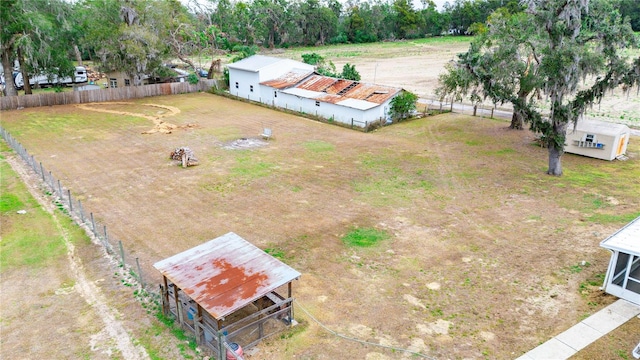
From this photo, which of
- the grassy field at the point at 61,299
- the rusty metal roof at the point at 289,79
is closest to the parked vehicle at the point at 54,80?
the rusty metal roof at the point at 289,79

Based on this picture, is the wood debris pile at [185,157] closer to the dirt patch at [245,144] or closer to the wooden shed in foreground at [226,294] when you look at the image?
the dirt patch at [245,144]

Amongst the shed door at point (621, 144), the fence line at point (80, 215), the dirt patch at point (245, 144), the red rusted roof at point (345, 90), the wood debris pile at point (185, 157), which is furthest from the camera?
the red rusted roof at point (345, 90)

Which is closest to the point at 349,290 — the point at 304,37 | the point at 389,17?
the point at 304,37

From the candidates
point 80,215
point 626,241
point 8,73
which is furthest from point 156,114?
point 626,241

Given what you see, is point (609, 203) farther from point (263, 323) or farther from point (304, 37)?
point (304, 37)

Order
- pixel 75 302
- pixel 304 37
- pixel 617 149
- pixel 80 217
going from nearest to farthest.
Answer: pixel 75 302 < pixel 80 217 < pixel 617 149 < pixel 304 37

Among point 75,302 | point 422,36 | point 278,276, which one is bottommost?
point 75,302
